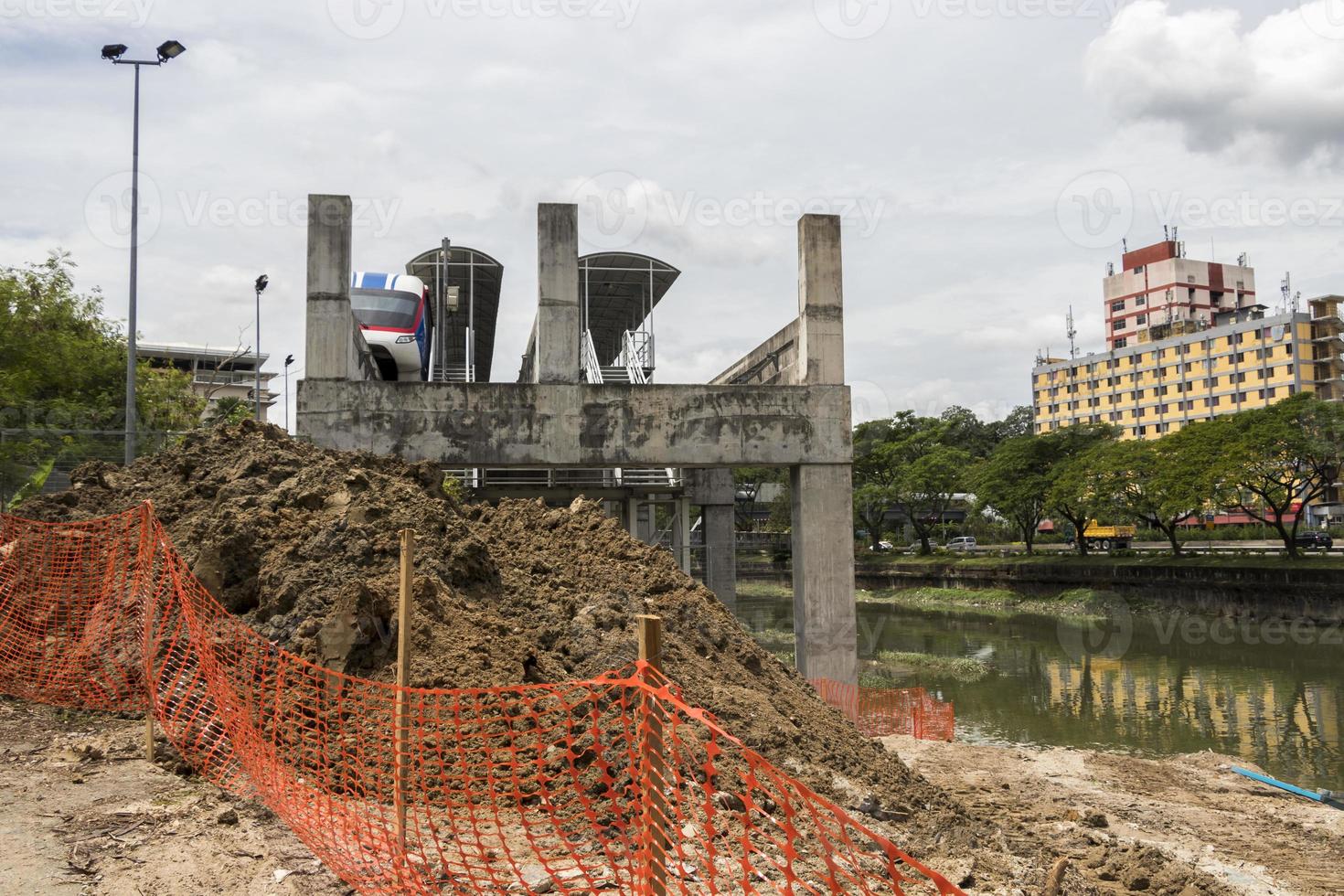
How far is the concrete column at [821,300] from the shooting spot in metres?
15.4

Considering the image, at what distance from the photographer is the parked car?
43219 mm

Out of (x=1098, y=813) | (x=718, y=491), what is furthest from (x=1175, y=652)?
(x=1098, y=813)

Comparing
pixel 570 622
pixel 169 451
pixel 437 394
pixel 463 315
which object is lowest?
pixel 570 622

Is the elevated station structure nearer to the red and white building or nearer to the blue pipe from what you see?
the blue pipe

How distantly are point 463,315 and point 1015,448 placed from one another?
106ft

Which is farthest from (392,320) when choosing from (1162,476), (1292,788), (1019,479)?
(1019,479)

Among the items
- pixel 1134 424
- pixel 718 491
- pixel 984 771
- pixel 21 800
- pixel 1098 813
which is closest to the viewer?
pixel 21 800

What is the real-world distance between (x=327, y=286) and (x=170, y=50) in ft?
17.7

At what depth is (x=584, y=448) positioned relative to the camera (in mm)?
14922

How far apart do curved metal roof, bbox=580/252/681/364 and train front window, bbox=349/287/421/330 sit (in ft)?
12.9

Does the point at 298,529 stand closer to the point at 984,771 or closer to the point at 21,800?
the point at 21,800

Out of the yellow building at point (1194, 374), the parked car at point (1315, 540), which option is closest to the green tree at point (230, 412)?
the parked car at point (1315, 540)

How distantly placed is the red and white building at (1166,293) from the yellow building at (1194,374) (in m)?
3.23

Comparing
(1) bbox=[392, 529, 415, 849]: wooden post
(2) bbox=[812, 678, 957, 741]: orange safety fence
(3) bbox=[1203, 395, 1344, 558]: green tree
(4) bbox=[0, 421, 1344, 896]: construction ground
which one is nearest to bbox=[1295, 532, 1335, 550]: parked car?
(3) bbox=[1203, 395, 1344, 558]: green tree
